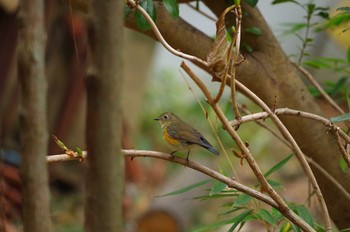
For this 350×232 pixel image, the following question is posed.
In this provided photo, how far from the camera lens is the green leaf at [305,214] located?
171 cm

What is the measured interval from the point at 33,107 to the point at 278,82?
114 cm

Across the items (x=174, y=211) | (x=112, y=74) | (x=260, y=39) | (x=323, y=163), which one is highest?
(x=260, y=39)

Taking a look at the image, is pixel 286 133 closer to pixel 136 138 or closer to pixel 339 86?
pixel 339 86

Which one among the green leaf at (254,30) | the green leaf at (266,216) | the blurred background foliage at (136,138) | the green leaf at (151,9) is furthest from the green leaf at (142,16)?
the blurred background foliage at (136,138)

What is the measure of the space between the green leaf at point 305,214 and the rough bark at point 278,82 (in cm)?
16

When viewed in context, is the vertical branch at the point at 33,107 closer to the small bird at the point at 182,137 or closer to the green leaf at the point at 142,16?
the green leaf at the point at 142,16

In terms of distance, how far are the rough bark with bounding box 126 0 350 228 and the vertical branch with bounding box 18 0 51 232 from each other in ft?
3.33

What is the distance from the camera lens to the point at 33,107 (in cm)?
85

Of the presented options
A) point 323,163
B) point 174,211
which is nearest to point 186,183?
point 174,211

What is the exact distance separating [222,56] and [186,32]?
62 cm

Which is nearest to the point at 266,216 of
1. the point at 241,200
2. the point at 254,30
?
the point at 241,200

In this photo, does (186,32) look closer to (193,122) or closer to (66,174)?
(66,174)

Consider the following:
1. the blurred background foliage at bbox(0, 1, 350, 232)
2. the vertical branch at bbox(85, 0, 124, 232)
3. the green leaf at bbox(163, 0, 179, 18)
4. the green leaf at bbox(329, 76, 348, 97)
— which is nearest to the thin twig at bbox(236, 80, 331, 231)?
the green leaf at bbox(163, 0, 179, 18)

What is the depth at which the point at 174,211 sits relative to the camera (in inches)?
217
